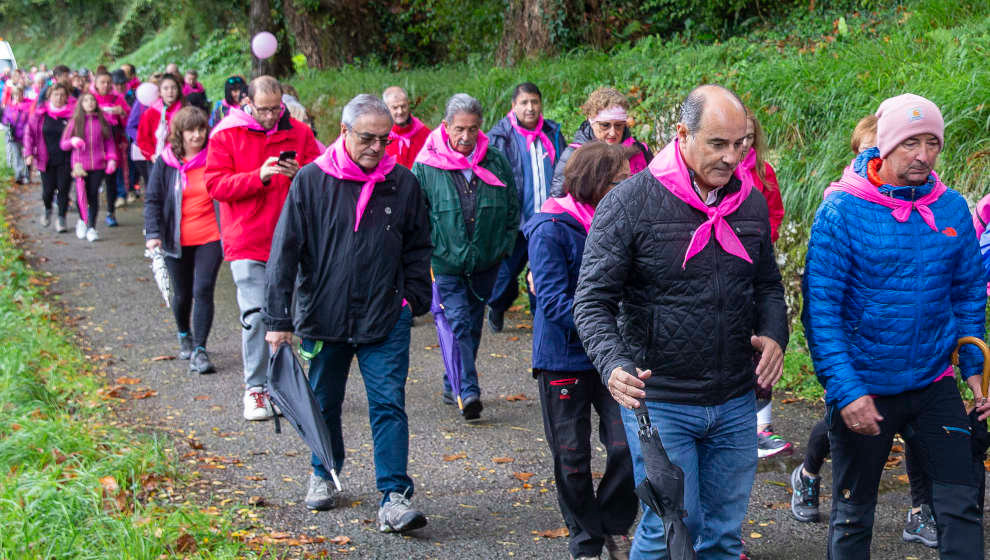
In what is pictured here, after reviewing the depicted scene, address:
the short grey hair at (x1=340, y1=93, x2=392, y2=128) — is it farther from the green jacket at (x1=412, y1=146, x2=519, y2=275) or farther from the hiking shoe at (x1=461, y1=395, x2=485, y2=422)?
the hiking shoe at (x1=461, y1=395, x2=485, y2=422)

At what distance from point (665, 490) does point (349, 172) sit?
2.61 meters

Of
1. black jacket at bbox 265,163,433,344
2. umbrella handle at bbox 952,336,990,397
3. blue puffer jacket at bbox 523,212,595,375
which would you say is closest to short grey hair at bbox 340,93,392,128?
black jacket at bbox 265,163,433,344

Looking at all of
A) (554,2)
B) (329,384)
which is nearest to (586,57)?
(554,2)

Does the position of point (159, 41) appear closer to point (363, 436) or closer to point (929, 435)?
point (363, 436)

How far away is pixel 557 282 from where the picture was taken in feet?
15.1

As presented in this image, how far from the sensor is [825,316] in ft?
13.0

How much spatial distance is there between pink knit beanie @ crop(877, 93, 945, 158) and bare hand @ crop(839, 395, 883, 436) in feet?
3.00

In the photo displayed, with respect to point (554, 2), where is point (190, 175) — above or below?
below

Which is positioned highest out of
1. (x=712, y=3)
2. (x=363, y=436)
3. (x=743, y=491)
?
(x=712, y=3)

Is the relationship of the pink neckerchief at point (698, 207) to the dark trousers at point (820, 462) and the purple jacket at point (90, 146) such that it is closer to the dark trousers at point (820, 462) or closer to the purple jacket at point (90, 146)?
the dark trousers at point (820, 462)

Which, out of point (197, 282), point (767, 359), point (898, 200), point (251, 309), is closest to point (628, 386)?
point (767, 359)

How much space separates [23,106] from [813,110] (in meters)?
16.9

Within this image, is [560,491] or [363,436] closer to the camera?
[560,491]

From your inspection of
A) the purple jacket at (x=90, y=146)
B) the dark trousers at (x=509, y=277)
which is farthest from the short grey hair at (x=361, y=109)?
the purple jacket at (x=90, y=146)
